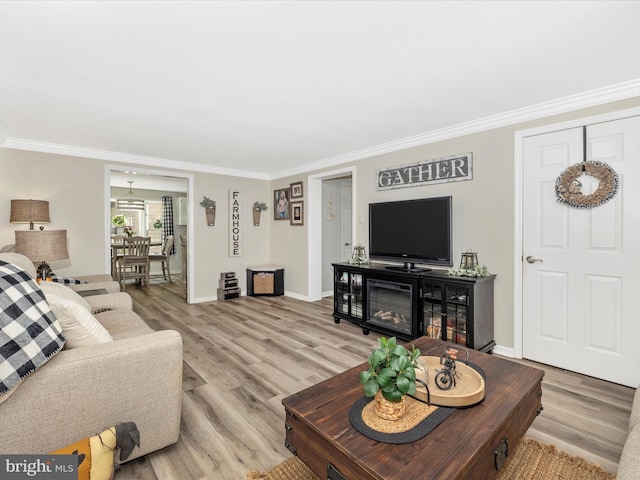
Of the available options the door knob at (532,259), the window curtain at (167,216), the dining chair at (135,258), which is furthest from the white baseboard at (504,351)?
the window curtain at (167,216)

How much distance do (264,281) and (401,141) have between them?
3359mm

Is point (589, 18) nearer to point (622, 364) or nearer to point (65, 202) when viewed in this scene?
point (622, 364)

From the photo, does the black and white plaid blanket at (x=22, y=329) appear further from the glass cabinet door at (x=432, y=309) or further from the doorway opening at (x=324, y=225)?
the doorway opening at (x=324, y=225)

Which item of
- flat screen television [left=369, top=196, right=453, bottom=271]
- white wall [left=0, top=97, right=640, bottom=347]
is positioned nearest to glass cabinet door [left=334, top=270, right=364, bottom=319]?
flat screen television [left=369, top=196, right=453, bottom=271]

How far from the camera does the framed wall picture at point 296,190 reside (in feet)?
18.1

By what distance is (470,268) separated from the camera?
3113mm

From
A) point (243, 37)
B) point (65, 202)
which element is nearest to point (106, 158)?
point (65, 202)

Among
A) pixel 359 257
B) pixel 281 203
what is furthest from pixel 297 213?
pixel 359 257

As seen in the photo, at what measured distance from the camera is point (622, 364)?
8.19 feet

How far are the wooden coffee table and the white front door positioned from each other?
4.69 ft

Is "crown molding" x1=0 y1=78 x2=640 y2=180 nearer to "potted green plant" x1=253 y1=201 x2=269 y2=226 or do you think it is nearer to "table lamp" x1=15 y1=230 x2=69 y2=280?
"potted green plant" x1=253 y1=201 x2=269 y2=226

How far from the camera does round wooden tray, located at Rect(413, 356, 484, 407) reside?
1.42m

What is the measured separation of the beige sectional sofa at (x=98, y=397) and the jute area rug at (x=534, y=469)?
1.91 ft

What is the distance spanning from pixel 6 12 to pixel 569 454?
377cm
